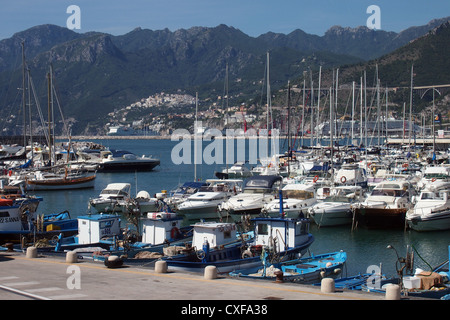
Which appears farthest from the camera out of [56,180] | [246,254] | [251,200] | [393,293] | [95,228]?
[56,180]

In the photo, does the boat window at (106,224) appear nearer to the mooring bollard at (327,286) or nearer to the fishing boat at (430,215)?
the mooring bollard at (327,286)

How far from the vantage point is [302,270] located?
2380 cm

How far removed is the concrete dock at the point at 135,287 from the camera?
16297 millimetres

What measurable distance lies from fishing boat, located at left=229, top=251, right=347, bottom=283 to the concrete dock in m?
3.17

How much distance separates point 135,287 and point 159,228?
11.1 metres

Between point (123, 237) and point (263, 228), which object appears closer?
point (263, 228)

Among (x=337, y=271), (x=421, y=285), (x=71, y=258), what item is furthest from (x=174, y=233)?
(x=421, y=285)

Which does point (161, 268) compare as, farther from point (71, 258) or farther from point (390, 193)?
point (390, 193)

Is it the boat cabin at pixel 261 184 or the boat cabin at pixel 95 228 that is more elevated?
the boat cabin at pixel 261 184

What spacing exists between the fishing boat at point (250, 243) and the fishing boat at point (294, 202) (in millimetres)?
10331

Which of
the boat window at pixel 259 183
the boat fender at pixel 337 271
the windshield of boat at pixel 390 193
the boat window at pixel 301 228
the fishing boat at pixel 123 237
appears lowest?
the boat fender at pixel 337 271

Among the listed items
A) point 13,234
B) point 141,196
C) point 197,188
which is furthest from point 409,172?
point 13,234

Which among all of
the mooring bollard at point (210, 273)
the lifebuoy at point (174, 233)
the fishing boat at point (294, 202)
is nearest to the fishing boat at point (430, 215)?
the fishing boat at point (294, 202)
